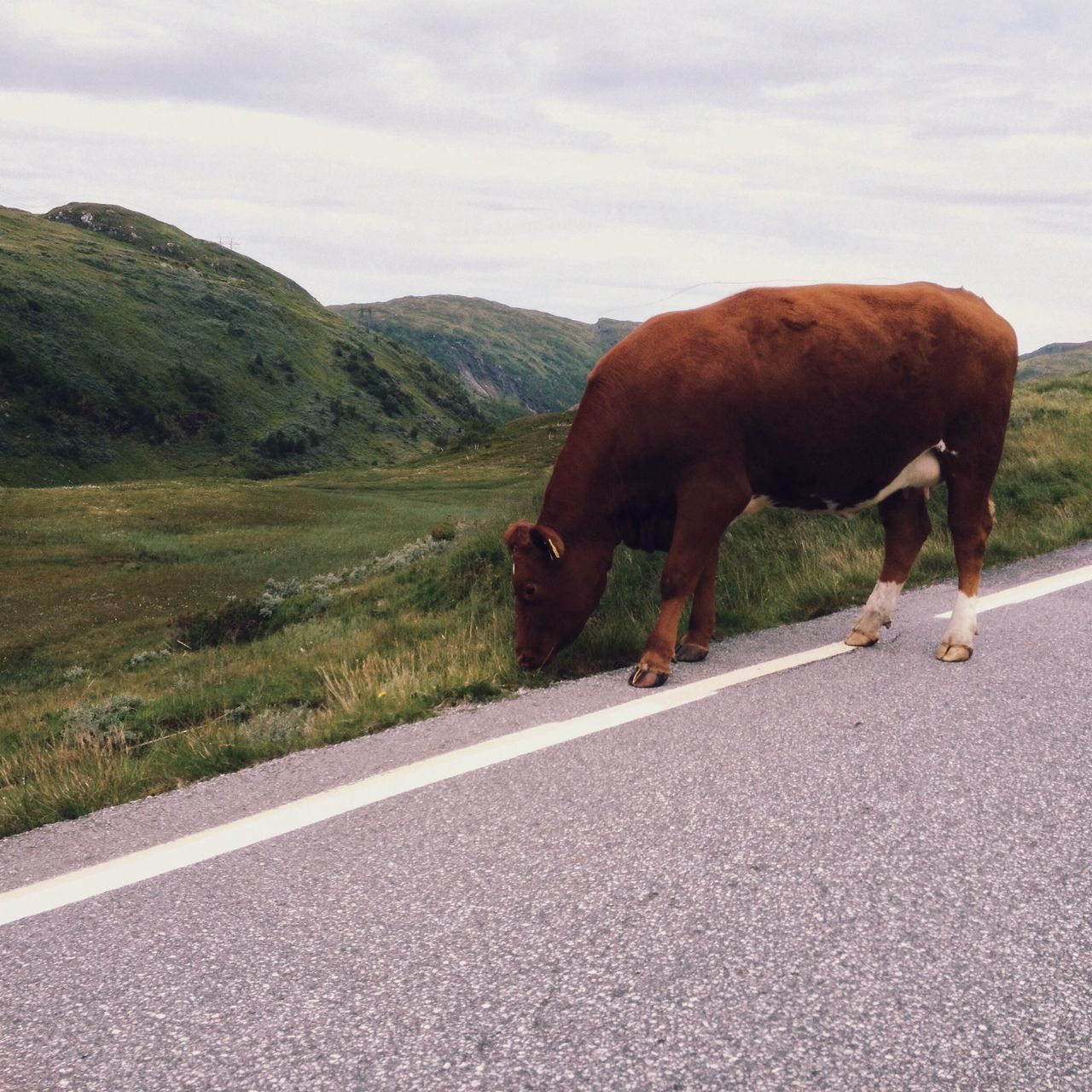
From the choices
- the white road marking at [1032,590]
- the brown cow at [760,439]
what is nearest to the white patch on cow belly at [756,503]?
the brown cow at [760,439]

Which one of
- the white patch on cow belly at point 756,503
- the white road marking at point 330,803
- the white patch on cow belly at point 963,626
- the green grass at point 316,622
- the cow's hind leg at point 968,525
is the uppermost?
the white patch on cow belly at point 756,503

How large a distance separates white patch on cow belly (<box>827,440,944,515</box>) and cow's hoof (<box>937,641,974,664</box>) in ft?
3.32

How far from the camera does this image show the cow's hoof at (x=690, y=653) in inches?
231

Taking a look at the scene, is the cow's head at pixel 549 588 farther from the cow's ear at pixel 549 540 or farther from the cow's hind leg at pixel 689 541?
the cow's hind leg at pixel 689 541

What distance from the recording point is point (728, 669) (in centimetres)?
548

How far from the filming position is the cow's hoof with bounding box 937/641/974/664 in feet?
17.7

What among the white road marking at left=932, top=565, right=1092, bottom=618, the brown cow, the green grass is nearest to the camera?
the green grass

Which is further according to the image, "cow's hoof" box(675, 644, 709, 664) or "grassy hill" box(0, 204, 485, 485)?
"grassy hill" box(0, 204, 485, 485)

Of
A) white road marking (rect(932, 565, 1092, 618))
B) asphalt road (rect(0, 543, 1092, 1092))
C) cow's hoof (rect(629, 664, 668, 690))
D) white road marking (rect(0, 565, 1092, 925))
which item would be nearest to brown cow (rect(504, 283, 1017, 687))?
cow's hoof (rect(629, 664, 668, 690))

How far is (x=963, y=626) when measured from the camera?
18.1 feet

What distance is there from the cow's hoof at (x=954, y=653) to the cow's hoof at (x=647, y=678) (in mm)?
1596

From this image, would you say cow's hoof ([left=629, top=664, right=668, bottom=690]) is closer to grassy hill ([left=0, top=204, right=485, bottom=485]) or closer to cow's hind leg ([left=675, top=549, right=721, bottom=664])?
cow's hind leg ([left=675, top=549, right=721, bottom=664])

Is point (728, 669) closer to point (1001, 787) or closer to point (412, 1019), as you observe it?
point (1001, 787)

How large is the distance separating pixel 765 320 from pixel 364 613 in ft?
48.7
